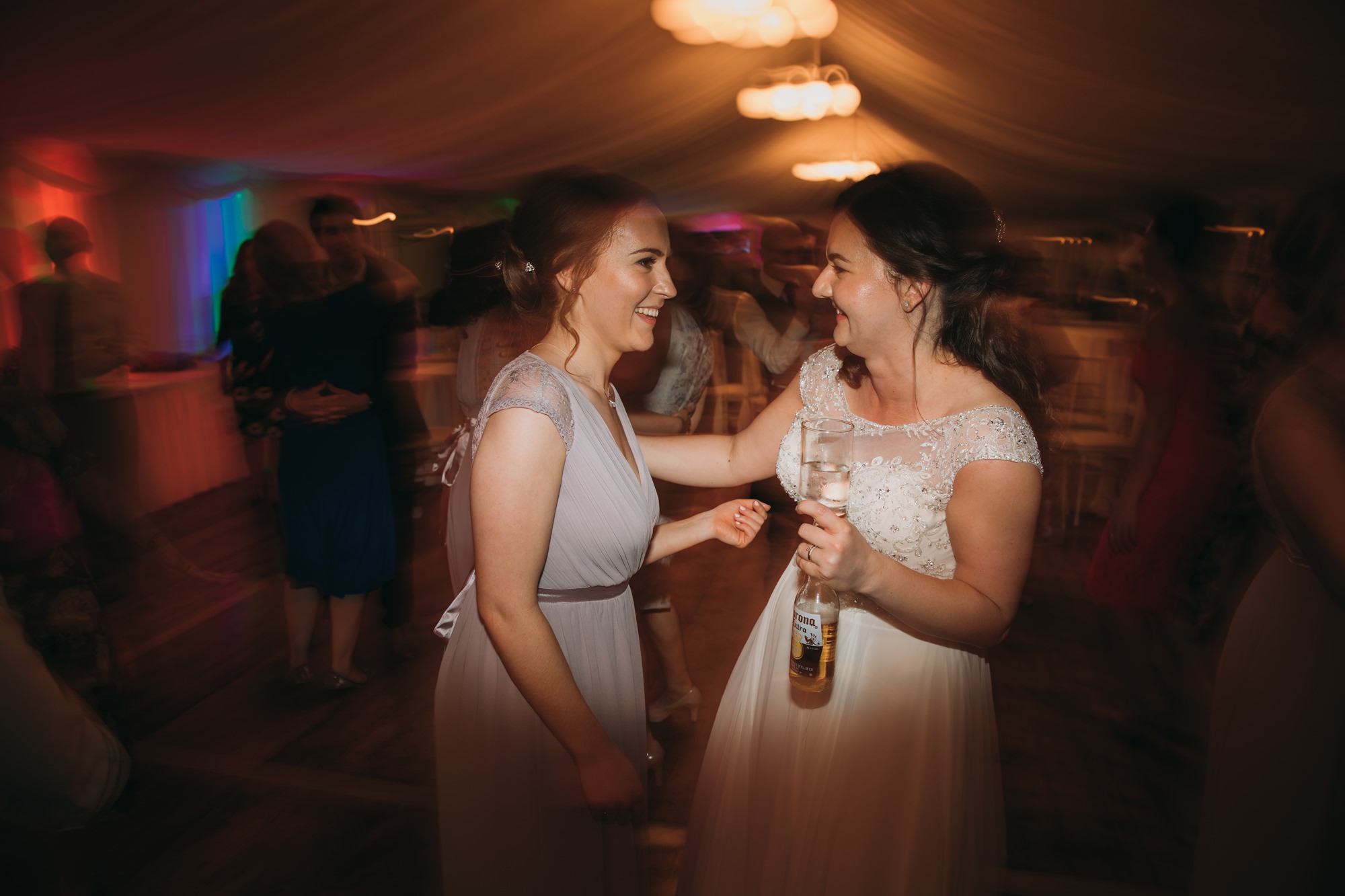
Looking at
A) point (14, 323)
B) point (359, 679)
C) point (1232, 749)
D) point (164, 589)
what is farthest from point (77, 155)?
point (1232, 749)

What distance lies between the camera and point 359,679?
291 centimetres

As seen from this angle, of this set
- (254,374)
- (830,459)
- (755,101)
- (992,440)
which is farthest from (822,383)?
(755,101)

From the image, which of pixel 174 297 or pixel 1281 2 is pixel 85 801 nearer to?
pixel 1281 2

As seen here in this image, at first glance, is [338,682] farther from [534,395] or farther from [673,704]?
[534,395]

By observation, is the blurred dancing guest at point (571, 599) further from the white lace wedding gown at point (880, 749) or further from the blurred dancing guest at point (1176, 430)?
the blurred dancing guest at point (1176, 430)

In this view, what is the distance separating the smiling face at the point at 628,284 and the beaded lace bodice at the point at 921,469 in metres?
0.44

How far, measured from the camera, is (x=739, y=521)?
1.50m

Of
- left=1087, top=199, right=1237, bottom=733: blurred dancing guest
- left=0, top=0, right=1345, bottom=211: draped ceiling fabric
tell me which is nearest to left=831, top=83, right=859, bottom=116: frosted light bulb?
left=0, top=0, right=1345, bottom=211: draped ceiling fabric

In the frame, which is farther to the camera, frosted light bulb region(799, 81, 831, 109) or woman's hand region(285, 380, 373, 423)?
frosted light bulb region(799, 81, 831, 109)

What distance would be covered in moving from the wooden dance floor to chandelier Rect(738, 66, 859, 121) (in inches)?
110

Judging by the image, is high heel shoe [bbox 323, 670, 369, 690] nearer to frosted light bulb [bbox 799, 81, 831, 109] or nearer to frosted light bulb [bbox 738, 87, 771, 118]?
frosted light bulb [bbox 738, 87, 771, 118]

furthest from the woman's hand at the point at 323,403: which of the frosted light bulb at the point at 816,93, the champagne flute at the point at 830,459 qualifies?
the frosted light bulb at the point at 816,93

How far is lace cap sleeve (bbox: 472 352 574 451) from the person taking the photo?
3.73 feet

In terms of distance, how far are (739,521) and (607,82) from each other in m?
2.88
